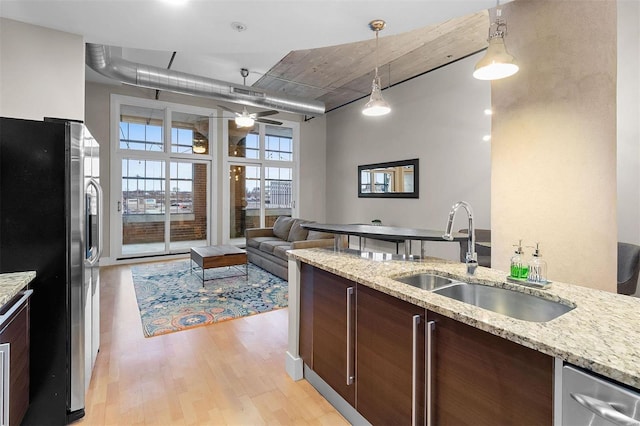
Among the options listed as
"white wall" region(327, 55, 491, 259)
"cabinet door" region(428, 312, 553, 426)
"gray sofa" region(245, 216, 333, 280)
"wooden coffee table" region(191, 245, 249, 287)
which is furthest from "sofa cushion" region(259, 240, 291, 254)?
"cabinet door" region(428, 312, 553, 426)

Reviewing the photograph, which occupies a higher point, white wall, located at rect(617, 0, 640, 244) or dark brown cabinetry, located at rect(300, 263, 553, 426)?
white wall, located at rect(617, 0, 640, 244)

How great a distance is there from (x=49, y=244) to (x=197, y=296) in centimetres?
251

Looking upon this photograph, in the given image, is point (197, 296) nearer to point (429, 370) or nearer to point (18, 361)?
point (18, 361)

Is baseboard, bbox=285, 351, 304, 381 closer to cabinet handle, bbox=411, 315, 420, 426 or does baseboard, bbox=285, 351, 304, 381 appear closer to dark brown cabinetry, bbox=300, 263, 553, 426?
dark brown cabinetry, bbox=300, 263, 553, 426

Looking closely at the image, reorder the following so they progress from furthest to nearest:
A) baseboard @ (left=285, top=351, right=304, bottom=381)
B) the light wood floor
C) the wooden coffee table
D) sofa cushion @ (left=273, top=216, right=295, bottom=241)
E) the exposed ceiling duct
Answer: sofa cushion @ (left=273, top=216, right=295, bottom=241)
the wooden coffee table
the exposed ceiling duct
baseboard @ (left=285, top=351, right=304, bottom=381)
the light wood floor

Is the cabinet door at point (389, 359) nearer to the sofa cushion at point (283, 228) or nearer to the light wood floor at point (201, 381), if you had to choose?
the light wood floor at point (201, 381)

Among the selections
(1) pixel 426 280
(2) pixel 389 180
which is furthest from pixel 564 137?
(2) pixel 389 180

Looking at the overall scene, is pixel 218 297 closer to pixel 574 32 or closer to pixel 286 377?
pixel 286 377

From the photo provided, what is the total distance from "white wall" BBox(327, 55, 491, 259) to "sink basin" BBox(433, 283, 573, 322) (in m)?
3.23

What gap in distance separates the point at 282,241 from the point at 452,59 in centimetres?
404

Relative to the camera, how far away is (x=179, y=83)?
4797mm

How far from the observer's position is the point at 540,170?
6.45 feet

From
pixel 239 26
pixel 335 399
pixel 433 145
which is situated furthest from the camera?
pixel 433 145

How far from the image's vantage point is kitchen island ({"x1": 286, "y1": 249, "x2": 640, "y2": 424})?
86cm
